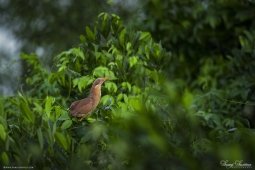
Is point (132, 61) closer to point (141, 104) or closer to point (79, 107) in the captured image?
point (79, 107)

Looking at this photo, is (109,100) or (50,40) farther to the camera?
(50,40)

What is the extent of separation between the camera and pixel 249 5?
15.4 ft

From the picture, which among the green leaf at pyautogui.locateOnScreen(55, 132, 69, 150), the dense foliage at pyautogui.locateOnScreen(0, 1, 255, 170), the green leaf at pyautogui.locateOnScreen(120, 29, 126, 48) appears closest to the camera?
the dense foliage at pyautogui.locateOnScreen(0, 1, 255, 170)

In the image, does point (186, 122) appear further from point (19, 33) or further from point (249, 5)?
point (19, 33)

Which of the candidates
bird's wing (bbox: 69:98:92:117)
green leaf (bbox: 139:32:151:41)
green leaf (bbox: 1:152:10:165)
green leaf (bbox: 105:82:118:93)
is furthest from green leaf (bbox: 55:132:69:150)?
green leaf (bbox: 139:32:151:41)

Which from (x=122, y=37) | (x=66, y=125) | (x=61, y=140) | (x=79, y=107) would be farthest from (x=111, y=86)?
(x=61, y=140)

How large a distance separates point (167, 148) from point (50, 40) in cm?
662

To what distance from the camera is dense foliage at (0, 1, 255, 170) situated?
→ 1596mm

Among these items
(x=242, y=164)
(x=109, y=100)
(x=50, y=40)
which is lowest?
(x=50, y=40)

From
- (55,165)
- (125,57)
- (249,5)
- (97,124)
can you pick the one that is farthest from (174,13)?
(55,165)

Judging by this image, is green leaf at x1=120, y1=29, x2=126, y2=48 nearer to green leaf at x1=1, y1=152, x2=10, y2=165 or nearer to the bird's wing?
the bird's wing

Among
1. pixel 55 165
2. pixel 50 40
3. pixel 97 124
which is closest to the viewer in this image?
pixel 55 165

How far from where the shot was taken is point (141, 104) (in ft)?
5.34

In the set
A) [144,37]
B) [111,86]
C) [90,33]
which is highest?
[90,33]
